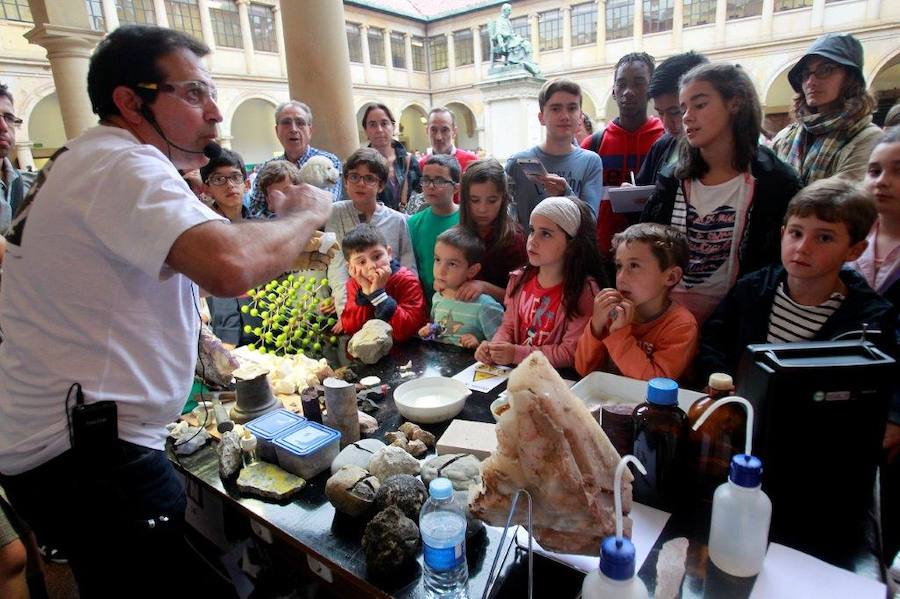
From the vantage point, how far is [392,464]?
1.54 meters

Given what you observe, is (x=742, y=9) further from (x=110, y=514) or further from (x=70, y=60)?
(x=110, y=514)

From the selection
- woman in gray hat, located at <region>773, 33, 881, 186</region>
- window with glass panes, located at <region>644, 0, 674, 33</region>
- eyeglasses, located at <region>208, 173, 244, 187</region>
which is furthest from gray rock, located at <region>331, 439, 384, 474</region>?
window with glass panes, located at <region>644, 0, 674, 33</region>

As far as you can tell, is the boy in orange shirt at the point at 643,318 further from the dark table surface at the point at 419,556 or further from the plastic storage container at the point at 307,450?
the plastic storage container at the point at 307,450

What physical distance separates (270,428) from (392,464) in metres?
0.53

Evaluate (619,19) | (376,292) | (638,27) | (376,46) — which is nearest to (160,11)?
(376,46)

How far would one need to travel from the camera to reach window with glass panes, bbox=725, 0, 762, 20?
2167 cm

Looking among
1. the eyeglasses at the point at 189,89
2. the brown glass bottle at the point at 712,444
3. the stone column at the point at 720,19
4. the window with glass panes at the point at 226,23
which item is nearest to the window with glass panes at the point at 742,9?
the stone column at the point at 720,19

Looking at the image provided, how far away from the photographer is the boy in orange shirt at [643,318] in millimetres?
2086

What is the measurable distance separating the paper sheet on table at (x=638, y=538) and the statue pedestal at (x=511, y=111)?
10.9 metres

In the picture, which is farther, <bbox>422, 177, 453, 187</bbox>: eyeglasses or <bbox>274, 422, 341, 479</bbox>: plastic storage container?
<bbox>422, 177, 453, 187</bbox>: eyeglasses

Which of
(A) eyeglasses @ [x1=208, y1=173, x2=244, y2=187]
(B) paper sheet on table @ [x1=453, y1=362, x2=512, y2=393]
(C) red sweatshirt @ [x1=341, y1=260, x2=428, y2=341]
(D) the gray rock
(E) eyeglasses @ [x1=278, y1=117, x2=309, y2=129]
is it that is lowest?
(B) paper sheet on table @ [x1=453, y1=362, x2=512, y2=393]

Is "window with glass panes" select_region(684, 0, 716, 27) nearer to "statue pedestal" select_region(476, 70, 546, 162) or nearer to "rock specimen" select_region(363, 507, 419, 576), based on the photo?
"statue pedestal" select_region(476, 70, 546, 162)

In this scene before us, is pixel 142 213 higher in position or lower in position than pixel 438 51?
lower

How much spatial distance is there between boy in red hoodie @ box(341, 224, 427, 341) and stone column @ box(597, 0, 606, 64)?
26496mm
